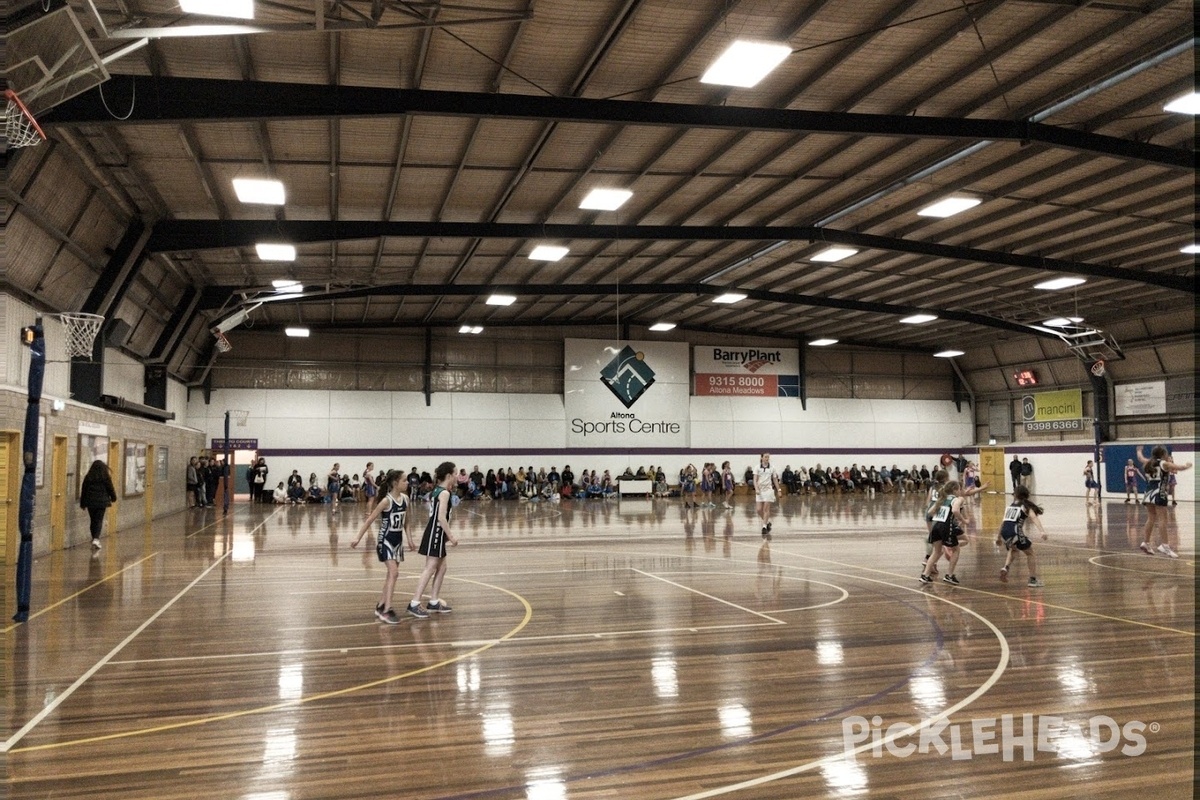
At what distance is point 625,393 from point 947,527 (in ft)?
94.4

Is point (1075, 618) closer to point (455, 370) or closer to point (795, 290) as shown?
point (795, 290)

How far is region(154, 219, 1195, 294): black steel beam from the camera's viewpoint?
2034cm

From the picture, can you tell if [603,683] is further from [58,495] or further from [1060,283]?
[1060,283]

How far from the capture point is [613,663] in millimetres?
7371

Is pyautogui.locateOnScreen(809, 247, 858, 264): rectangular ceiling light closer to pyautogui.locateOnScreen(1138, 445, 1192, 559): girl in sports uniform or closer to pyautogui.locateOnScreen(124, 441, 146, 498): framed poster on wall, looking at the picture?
pyautogui.locateOnScreen(1138, 445, 1192, 559): girl in sports uniform

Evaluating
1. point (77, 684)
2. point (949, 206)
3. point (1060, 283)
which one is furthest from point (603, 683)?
point (1060, 283)

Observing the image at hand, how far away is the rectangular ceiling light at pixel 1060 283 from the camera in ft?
92.5

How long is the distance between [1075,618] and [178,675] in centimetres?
911

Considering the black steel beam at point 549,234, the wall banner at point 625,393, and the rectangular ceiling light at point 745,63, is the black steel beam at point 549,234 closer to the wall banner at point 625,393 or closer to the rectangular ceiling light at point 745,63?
the rectangular ceiling light at point 745,63

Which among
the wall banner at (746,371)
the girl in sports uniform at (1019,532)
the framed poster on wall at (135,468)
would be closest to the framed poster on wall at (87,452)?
the framed poster on wall at (135,468)

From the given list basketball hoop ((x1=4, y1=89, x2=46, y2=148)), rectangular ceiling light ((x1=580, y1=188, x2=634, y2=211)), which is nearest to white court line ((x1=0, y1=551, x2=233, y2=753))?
basketball hoop ((x1=4, y1=89, x2=46, y2=148))

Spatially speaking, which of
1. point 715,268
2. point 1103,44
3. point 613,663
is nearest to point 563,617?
point 613,663

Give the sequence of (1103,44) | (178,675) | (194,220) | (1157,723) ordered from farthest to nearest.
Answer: (194,220) → (1103,44) → (178,675) → (1157,723)

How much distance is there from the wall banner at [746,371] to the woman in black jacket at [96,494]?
28.5 metres
